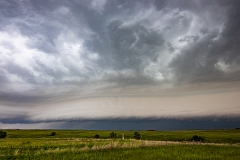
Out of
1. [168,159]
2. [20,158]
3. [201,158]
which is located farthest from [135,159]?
[20,158]

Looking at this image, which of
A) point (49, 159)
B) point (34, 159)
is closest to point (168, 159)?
point (49, 159)

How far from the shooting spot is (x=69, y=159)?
93.0 ft

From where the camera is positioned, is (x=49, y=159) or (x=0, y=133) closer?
(x=49, y=159)

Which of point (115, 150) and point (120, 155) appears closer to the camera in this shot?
point (120, 155)

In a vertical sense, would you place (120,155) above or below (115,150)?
above

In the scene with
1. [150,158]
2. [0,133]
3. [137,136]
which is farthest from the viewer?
[137,136]

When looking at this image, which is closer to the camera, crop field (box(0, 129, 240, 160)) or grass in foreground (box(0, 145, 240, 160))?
grass in foreground (box(0, 145, 240, 160))

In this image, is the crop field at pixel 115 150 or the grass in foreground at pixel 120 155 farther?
the crop field at pixel 115 150

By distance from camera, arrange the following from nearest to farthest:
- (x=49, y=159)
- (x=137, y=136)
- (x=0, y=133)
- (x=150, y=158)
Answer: (x=49, y=159) → (x=150, y=158) → (x=0, y=133) → (x=137, y=136)

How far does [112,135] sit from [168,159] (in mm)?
88937

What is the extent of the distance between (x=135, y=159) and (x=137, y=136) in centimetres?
8625

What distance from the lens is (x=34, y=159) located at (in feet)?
93.8

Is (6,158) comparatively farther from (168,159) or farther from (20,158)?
(168,159)

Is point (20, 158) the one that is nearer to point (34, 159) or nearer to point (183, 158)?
point (34, 159)
